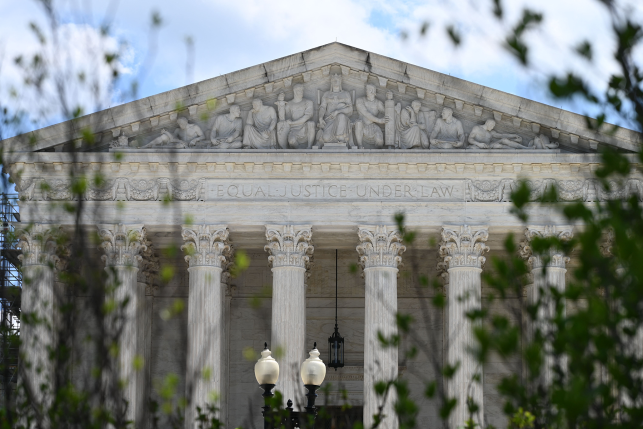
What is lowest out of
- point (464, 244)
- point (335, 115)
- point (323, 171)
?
point (464, 244)

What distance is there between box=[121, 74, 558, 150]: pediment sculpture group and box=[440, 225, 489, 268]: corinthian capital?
2981 millimetres

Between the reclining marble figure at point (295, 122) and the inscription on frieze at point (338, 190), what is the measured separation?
1.45 meters

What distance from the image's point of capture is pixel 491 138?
35562mm

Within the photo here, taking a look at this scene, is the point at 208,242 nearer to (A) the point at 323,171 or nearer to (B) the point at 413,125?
(A) the point at 323,171

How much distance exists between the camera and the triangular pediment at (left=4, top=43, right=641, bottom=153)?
35.2 meters

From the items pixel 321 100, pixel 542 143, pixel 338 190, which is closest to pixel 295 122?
A: pixel 321 100

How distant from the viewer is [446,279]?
38188 millimetres

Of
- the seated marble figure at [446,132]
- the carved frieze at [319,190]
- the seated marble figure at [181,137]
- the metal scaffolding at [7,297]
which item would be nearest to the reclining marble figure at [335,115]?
the carved frieze at [319,190]

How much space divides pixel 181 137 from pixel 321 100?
5.16 metres

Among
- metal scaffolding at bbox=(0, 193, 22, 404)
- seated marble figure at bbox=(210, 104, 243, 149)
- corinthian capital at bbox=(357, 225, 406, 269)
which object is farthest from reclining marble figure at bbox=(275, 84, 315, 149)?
metal scaffolding at bbox=(0, 193, 22, 404)

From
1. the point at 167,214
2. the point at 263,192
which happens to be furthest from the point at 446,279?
the point at 167,214

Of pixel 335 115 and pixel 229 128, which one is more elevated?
pixel 335 115

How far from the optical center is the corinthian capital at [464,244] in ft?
114

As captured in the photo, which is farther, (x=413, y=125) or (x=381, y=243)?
(x=413, y=125)
